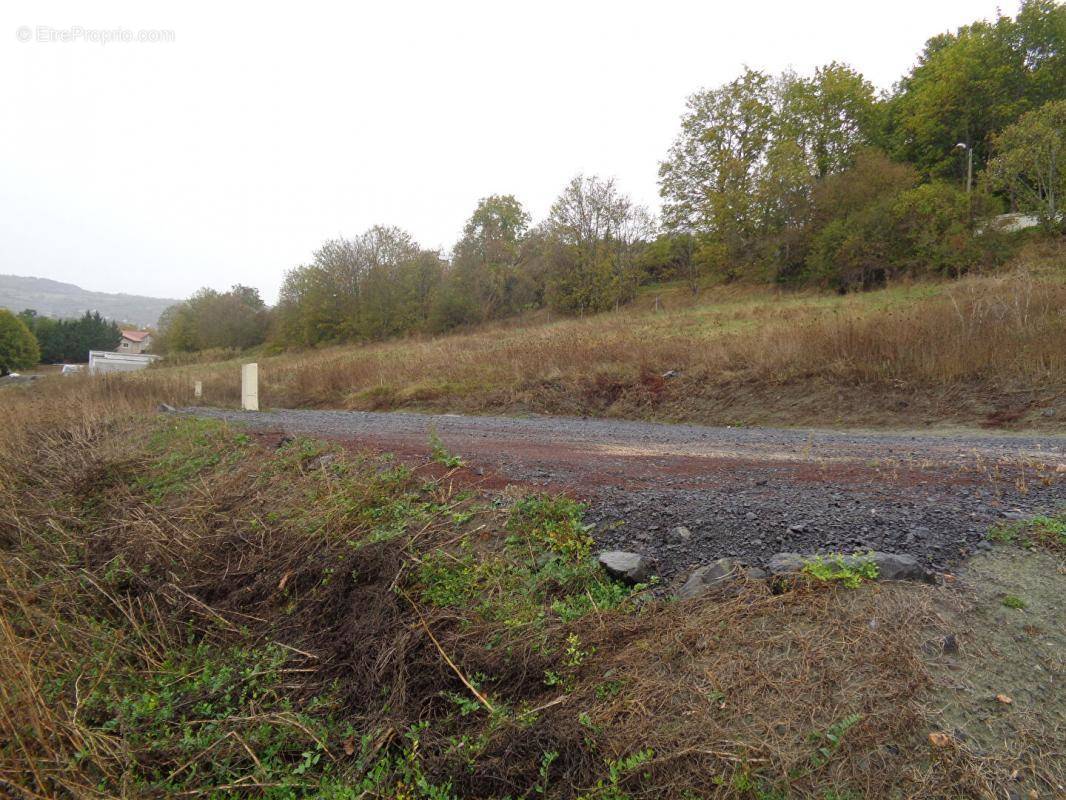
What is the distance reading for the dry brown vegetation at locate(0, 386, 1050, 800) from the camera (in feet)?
6.61

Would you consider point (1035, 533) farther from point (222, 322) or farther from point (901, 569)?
point (222, 322)

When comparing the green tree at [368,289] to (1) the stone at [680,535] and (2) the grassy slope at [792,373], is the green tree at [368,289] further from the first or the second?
(1) the stone at [680,535]

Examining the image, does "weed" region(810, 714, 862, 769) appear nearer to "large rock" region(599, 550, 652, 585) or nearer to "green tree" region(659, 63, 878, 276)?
"large rock" region(599, 550, 652, 585)

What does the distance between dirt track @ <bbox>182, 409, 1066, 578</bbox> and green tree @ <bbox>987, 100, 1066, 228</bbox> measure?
66.7 ft

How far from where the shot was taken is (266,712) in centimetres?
256

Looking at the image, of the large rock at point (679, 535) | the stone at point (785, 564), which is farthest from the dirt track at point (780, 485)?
the stone at point (785, 564)

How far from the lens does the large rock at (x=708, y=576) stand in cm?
279

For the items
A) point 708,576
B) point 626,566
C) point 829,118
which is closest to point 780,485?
point 708,576

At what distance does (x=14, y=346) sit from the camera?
55562mm

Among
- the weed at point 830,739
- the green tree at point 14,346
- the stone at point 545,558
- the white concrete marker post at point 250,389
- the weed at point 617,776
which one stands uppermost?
the green tree at point 14,346

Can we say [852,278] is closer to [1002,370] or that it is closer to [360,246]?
[1002,370]

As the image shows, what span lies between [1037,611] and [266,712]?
3.36 metres

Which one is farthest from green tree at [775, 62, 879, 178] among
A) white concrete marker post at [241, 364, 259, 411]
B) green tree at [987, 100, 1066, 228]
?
white concrete marker post at [241, 364, 259, 411]

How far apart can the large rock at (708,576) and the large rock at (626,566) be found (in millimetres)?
231
